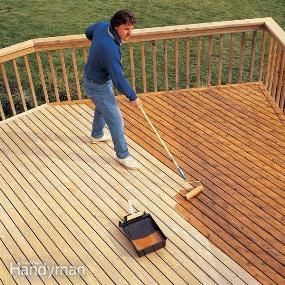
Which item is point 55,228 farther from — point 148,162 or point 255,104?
point 255,104

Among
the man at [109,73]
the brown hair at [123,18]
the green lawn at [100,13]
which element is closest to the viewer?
the brown hair at [123,18]

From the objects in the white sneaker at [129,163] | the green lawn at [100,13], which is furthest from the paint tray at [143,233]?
the green lawn at [100,13]

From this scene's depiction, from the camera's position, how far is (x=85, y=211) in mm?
4422

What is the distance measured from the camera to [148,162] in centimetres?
500

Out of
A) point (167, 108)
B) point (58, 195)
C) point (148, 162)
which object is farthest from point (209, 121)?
point (58, 195)

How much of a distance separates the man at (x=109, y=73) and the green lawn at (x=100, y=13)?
6.79m

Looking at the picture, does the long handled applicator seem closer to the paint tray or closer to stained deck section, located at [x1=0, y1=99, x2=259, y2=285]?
stained deck section, located at [x1=0, y1=99, x2=259, y2=285]

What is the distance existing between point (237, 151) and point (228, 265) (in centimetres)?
161

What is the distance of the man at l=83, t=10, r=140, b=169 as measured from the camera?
161 inches

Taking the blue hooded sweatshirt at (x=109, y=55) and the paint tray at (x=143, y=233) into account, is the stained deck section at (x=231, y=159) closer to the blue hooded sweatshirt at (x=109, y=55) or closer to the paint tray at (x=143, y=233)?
the paint tray at (x=143, y=233)

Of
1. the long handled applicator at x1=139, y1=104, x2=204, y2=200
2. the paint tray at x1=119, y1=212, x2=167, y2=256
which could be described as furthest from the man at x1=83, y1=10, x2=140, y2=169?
the paint tray at x1=119, y1=212, x2=167, y2=256

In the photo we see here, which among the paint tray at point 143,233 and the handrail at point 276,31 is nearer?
the paint tray at point 143,233

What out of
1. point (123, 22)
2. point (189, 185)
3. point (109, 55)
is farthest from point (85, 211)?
point (123, 22)

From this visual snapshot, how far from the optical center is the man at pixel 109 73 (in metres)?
4.10
